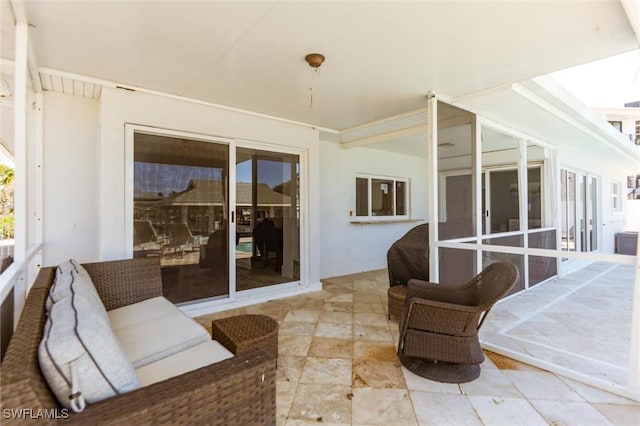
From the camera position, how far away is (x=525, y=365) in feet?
7.78

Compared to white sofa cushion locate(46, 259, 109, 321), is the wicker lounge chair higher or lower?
lower

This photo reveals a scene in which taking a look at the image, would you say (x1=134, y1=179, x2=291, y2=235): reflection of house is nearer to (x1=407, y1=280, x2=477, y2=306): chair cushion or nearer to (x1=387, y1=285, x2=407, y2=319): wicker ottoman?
(x1=387, y1=285, x2=407, y2=319): wicker ottoman

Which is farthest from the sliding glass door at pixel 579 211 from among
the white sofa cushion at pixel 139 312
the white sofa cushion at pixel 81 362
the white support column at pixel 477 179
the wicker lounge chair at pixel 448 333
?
the white sofa cushion at pixel 81 362

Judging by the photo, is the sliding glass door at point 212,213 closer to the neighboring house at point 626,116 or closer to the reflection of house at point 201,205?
the reflection of house at point 201,205

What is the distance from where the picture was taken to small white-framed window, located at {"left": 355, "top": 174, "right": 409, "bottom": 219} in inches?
234

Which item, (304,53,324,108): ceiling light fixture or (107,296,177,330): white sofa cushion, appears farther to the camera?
(304,53,324,108): ceiling light fixture

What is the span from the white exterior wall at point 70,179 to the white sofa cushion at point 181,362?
2230mm

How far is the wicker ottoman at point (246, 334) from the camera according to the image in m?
1.93

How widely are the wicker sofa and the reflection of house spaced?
1.79m

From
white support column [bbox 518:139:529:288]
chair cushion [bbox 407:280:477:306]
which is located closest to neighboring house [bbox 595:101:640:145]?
white support column [bbox 518:139:529:288]

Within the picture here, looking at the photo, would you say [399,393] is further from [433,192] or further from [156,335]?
[433,192]

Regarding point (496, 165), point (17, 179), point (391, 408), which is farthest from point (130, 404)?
point (496, 165)

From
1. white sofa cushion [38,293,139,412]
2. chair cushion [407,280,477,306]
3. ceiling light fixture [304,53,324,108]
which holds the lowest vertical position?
chair cushion [407,280,477,306]

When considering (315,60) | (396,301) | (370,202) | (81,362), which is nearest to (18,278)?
(81,362)
